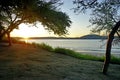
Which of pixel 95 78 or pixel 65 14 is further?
pixel 65 14

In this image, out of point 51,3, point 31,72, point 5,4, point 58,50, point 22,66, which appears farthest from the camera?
point 58,50

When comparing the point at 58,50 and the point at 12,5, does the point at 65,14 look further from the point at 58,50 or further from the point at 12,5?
the point at 12,5

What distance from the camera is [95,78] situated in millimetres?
15320

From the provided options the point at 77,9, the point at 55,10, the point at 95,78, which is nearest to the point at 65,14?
the point at 55,10

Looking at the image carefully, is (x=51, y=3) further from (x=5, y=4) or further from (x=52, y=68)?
(x=5, y=4)

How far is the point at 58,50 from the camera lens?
29031 millimetres

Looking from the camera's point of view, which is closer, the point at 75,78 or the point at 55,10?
the point at 75,78

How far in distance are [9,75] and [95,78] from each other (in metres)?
4.67

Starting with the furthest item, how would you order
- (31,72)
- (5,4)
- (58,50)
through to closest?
(58,50) → (31,72) → (5,4)

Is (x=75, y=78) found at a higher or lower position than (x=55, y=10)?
lower

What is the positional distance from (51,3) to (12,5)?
12.2 m

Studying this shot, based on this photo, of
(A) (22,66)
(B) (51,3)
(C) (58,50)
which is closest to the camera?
(A) (22,66)

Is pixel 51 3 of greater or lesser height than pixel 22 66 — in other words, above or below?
above

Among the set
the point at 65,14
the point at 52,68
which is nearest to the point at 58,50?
the point at 65,14
